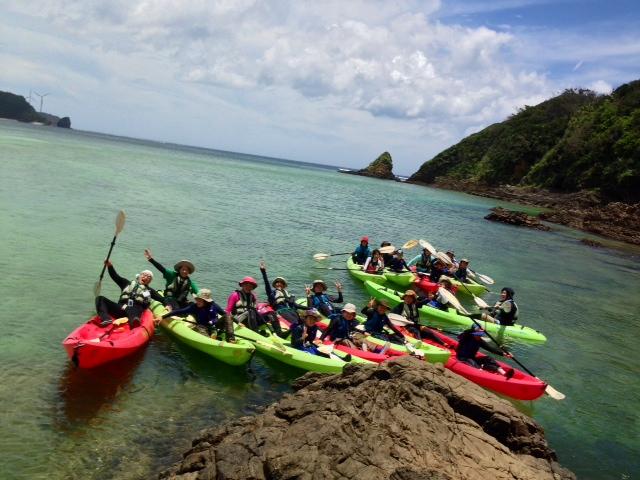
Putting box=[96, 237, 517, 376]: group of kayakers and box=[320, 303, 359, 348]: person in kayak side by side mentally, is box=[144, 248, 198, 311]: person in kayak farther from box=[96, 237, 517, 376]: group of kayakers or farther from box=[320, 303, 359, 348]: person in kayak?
box=[320, 303, 359, 348]: person in kayak

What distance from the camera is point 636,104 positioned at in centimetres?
5675

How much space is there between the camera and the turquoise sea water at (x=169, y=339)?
764 centimetres

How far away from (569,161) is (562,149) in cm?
264

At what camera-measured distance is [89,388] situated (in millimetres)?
8734

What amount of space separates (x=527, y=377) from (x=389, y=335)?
9.85 ft

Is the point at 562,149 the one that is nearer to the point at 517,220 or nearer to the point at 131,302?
the point at 517,220

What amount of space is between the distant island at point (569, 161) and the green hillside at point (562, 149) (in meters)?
0.10

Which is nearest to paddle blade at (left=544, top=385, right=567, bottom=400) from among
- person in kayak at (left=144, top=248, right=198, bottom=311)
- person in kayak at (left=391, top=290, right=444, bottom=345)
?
person in kayak at (left=391, top=290, right=444, bottom=345)

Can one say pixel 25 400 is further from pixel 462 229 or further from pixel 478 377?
pixel 462 229

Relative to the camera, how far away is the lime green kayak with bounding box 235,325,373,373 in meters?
10.0

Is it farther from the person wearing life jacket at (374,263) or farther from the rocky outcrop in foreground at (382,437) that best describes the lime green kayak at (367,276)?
the rocky outcrop in foreground at (382,437)

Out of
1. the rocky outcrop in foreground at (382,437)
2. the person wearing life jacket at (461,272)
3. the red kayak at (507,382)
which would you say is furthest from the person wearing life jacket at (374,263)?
the rocky outcrop in foreground at (382,437)

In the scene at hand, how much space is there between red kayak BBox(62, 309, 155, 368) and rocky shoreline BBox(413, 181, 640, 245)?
42960 mm

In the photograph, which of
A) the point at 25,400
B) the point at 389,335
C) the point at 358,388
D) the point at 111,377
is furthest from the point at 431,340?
the point at 25,400
